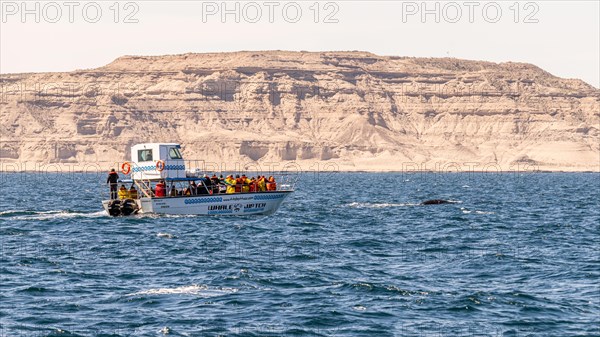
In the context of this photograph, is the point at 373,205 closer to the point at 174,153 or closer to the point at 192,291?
the point at 174,153

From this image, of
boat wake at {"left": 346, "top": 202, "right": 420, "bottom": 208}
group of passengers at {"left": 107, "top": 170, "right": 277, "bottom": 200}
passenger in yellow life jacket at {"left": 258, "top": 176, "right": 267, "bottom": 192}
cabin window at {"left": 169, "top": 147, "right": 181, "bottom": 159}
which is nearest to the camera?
group of passengers at {"left": 107, "top": 170, "right": 277, "bottom": 200}

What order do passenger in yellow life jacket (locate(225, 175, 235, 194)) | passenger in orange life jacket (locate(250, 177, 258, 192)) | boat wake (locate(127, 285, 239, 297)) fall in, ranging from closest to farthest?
boat wake (locate(127, 285, 239, 297)), passenger in yellow life jacket (locate(225, 175, 235, 194)), passenger in orange life jacket (locate(250, 177, 258, 192))

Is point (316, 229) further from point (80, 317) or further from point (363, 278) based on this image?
point (80, 317)

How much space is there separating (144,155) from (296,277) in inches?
950

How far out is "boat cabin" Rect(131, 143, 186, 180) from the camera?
5169 cm

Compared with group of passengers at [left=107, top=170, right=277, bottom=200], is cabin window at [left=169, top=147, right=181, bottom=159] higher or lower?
higher

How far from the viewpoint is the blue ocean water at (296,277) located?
918 inches

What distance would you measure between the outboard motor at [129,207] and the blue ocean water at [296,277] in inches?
17.1

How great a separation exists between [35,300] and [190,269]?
6.81 metres

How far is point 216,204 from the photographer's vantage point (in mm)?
52562

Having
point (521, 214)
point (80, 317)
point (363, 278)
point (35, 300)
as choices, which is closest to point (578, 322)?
point (363, 278)

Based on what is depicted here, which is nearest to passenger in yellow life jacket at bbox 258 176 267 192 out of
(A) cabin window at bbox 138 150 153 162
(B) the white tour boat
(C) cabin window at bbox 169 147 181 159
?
(B) the white tour boat

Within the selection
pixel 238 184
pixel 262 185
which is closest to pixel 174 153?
pixel 238 184

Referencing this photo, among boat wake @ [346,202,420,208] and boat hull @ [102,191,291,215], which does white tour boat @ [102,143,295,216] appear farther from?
boat wake @ [346,202,420,208]
